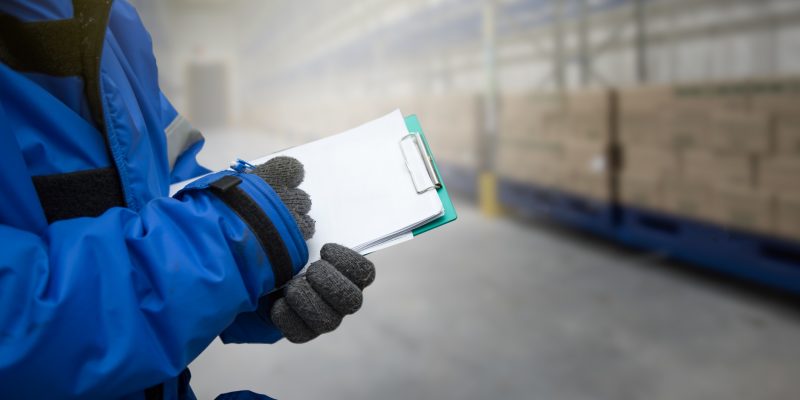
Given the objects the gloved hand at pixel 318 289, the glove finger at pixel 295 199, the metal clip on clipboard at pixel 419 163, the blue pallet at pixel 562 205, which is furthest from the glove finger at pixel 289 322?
the blue pallet at pixel 562 205

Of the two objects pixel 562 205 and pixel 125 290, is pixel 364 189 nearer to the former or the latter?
pixel 125 290

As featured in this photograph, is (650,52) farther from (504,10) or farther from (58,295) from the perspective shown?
(58,295)

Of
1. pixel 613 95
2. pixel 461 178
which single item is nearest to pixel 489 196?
pixel 461 178

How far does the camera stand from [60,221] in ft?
2.31

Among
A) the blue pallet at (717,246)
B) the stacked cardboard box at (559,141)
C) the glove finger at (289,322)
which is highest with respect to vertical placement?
the glove finger at (289,322)

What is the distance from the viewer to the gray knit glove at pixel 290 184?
814 mm

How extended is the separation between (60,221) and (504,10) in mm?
5706

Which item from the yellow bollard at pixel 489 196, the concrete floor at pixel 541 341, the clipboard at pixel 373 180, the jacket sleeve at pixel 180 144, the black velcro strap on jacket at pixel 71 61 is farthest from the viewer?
the yellow bollard at pixel 489 196

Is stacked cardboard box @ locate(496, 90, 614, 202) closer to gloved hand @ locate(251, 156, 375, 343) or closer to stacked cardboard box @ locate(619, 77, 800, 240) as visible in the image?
stacked cardboard box @ locate(619, 77, 800, 240)

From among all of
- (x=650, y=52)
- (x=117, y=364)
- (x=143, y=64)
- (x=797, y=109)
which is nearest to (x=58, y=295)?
(x=117, y=364)

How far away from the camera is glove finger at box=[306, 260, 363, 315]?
768 millimetres

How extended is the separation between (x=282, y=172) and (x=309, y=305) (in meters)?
0.20

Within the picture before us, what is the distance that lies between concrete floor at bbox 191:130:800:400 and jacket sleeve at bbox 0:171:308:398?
26.3 inches

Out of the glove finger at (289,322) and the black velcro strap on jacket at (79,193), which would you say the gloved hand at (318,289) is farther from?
the black velcro strap on jacket at (79,193)
